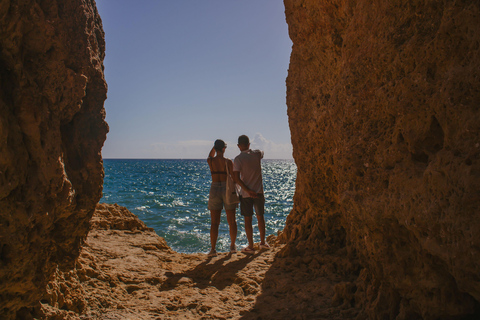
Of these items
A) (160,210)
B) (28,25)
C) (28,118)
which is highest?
(28,25)

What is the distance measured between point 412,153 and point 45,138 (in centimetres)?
288

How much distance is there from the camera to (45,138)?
279 centimetres

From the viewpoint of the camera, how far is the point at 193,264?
526cm

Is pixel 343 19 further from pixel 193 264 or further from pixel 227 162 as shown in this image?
pixel 193 264

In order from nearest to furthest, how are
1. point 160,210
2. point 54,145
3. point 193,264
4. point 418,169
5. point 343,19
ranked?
point 418,169 → point 54,145 → point 343,19 → point 193,264 → point 160,210

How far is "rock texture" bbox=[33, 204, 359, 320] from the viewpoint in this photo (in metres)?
3.49

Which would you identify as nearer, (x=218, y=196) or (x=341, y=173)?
(x=341, y=173)

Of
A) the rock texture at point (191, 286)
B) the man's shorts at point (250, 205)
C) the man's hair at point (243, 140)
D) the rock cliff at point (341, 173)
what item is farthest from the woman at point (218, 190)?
the rock cliff at point (341, 173)

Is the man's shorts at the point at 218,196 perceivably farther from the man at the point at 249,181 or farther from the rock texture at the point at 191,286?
the rock texture at the point at 191,286

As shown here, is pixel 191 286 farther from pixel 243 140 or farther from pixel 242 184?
pixel 243 140

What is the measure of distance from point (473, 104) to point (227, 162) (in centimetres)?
425

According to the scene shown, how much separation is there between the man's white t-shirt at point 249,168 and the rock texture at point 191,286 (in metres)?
1.14

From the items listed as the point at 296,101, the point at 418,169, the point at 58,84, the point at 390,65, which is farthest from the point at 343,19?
the point at 58,84

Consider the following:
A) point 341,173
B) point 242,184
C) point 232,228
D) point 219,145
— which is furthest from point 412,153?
point 232,228
